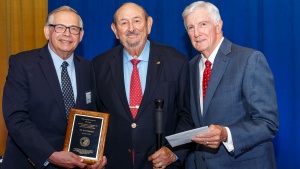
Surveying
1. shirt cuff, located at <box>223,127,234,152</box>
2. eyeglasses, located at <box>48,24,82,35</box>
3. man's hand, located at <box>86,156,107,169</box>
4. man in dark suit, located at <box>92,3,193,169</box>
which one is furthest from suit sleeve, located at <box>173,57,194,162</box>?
eyeglasses, located at <box>48,24,82,35</box>

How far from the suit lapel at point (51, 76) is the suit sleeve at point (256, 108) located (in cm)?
126

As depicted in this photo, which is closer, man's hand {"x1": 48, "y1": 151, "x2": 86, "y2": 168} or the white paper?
the white paper

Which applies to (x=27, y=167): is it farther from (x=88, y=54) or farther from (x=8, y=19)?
(x=8, y=19)

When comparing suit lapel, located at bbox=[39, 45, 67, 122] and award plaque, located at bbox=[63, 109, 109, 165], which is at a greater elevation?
suit lapel, located at bbox=[39, 45, 67, 122]

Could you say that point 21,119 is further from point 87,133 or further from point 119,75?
point 119,75

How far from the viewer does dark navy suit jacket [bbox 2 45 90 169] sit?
2777 millimetres

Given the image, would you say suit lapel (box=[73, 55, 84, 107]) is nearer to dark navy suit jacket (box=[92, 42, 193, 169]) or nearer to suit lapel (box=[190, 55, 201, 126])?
dark navy suit jacket (box=[92, 42, 193, 169])

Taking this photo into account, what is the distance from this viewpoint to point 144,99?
9.56 ft

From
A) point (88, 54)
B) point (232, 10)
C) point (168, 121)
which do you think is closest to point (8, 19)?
point (88, 54)

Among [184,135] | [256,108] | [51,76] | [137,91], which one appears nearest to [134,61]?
[137,91]

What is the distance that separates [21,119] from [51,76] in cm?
39

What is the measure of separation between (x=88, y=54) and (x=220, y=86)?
299 centimetres

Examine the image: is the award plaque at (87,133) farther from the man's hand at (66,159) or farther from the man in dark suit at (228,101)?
the man in dark suit at (228,101)

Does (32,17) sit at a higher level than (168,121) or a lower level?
higher
